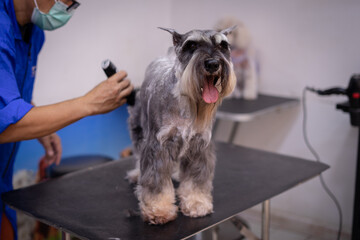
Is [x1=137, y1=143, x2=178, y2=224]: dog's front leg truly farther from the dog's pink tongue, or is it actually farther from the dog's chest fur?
the dog's pink tongue

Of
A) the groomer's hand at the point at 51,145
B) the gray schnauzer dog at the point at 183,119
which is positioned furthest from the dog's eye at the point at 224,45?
the groomer's hand at the point at 51,145

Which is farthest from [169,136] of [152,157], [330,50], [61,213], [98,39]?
[330,50]

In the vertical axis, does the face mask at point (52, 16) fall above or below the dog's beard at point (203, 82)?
above

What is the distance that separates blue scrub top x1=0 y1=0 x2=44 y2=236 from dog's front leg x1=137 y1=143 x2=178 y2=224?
17.0 inches

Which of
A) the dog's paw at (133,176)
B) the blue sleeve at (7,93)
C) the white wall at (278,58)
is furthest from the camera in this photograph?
the white wall at (278,58)

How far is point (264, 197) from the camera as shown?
1673 millimetres

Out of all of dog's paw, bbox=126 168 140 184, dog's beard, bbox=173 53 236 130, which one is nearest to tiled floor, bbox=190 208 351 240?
dog's paw, bbox=126 168 140 184

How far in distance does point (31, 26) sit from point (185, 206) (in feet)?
3.00

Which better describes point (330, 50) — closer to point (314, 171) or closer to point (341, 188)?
point (341, 188)

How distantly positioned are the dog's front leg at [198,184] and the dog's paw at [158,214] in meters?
0.08

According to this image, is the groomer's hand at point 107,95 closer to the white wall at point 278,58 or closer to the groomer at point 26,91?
the groomer at point 26,91

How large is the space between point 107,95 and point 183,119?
0.35 metres

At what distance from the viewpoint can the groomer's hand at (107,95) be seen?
159 cm

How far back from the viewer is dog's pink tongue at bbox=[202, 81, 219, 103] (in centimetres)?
131
